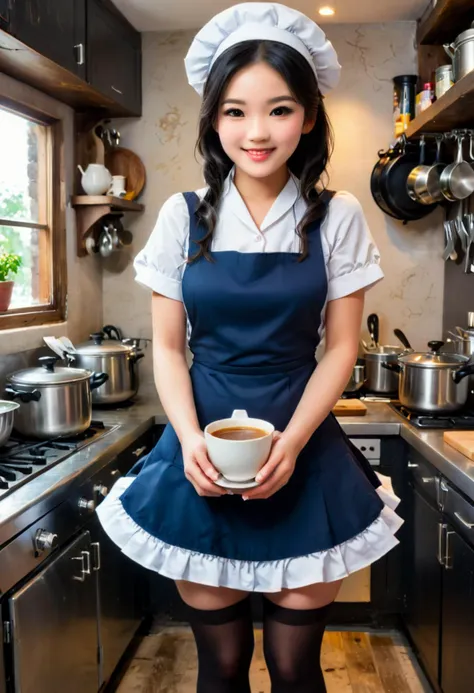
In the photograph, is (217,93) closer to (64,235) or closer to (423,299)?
(64,235)

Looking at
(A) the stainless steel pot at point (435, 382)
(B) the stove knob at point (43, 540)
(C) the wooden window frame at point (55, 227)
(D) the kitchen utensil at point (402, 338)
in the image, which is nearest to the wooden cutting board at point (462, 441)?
(A) the stainless steel pot at point (435, 382)

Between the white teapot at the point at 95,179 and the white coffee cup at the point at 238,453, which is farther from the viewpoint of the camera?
the white teapot at the point at 95,179

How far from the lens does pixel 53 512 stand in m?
1.50

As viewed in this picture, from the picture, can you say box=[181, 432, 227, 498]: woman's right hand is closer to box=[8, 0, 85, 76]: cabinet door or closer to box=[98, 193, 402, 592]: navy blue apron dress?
box=[98, 193, 402, 592]: navy blue apron dress

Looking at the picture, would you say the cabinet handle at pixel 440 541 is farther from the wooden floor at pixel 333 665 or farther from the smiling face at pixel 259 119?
the smiling face at pixel 259 119

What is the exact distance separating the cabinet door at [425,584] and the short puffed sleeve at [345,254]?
3.12ft

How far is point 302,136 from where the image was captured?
126 centimetres

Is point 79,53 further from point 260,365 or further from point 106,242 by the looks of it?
point 260,365

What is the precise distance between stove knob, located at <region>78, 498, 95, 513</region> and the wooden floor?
73cm

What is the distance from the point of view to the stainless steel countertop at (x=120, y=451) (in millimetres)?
1366

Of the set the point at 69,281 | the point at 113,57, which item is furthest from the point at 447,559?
the point at 113,57

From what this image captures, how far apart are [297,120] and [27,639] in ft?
3.66

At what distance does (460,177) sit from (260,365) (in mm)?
1506

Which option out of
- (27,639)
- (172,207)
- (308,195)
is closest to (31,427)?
(27,639)
